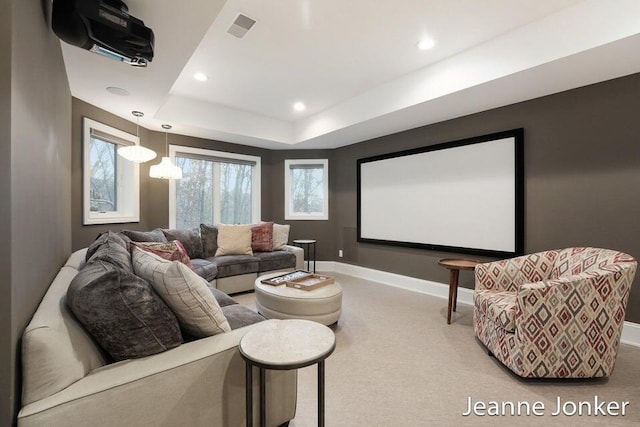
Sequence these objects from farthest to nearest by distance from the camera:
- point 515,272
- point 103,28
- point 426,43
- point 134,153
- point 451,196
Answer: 1. point 451,196
2. point 134,153
3. point 426,43
4. point 515,272
5. point 103,28

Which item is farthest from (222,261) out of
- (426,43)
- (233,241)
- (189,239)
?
(426,43)

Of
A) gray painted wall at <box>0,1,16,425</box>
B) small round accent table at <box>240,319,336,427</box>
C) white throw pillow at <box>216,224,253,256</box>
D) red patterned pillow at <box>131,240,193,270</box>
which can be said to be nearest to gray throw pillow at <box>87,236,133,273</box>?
gray painted wall at <box>0,1,16,425</box>

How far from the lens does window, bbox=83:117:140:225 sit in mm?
3422

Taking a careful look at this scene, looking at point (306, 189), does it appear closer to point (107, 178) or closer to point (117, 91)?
point (107, 178)

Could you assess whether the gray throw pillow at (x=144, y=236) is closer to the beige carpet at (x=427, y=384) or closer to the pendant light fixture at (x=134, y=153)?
the pendant light fixture at (x=134, y=153)

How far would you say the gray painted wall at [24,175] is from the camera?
35.3 inches

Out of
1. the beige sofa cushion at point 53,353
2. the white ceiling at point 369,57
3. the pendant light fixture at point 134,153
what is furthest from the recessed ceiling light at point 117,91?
the beige sofa cushion at point 53,353

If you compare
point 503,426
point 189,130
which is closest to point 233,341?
point 503,426

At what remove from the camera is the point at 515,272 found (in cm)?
260

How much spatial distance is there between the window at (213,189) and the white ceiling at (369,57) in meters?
0.88

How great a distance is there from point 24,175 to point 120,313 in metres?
0.65

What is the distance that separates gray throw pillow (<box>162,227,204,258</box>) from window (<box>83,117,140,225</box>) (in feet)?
2.39

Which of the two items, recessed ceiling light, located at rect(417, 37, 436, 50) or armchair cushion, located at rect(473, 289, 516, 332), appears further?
recessed ceiling light, located at rect(417, 37, 436, 50)

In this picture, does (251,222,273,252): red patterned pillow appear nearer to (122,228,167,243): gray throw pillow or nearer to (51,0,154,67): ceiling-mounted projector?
(122,228,167,243): gray throw pillow
